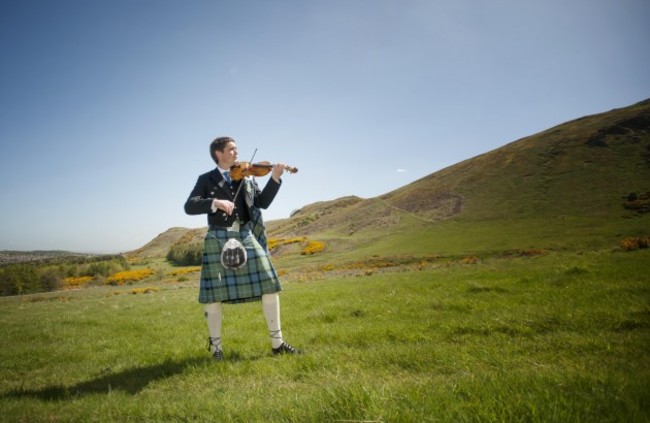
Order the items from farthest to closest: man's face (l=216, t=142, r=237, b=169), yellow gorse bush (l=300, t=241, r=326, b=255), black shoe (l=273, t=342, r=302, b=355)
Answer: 1. yellow gorse bush (l=300, t=241, r=326, b=255)
2. man's face (l=216, t=142, r=237, b=169)
3. black shoe (l=273, t=342, r=302, b=355)

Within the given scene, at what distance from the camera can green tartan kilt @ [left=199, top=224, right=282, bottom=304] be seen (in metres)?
5.42

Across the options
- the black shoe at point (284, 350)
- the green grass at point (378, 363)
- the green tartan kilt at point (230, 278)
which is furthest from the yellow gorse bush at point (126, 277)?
the black shoe at point (284, 350)

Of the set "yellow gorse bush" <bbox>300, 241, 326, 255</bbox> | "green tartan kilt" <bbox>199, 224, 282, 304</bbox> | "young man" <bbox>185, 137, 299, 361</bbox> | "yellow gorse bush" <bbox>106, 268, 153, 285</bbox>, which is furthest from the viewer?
"yellow gorse bush" <bbox>300, 241, 326, 255</bbox>

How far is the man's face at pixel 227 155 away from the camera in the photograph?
232 inches

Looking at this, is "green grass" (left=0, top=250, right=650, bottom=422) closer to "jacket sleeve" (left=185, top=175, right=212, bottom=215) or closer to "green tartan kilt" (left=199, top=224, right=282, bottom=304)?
"green tartan kilt" (left=199, top=224, right=282, bottom=304)

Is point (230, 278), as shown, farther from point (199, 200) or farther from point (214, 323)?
point (199, 200)

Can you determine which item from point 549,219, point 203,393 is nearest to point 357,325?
point 203,393

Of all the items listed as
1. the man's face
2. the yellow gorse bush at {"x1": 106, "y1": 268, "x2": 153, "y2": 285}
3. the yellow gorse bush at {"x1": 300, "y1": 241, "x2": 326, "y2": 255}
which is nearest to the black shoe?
the man's face

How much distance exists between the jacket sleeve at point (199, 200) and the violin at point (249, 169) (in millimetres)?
514

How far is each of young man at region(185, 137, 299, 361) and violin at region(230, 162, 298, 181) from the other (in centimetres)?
9

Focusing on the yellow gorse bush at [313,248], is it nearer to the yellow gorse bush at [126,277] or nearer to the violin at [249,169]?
the yellow gorse bush at [126,277]

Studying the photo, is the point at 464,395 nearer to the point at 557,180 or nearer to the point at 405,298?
the point at 405,298

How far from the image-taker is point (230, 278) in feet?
18.0

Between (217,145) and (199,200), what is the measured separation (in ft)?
3.94
